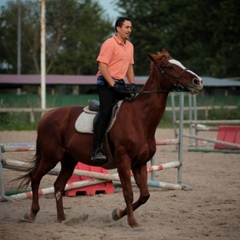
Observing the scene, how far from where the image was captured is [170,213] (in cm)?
946

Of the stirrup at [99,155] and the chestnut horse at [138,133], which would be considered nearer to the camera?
the chestnut horse at [138,133]

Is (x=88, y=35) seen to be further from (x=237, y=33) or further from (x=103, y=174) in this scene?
(x=103, y=174)

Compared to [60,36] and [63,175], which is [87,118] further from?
[60,36]

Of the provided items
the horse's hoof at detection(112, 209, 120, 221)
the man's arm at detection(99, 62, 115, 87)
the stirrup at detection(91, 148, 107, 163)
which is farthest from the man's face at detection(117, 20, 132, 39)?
the horse's hoof at detection(112, 209, 120, 221)

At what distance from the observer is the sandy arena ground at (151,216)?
25.8ft

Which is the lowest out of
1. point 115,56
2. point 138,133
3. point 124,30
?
point 138,133

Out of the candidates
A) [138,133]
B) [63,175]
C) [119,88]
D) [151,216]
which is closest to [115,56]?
[119,88]

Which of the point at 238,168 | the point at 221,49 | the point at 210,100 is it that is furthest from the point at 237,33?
the point at 238,168

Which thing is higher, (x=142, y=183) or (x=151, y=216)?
(x=142, y=183)

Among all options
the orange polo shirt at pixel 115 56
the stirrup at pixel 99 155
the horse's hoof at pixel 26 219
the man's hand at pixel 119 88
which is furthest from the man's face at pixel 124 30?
the horse's hoof at pixel 26 219

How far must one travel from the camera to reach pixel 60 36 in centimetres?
7650

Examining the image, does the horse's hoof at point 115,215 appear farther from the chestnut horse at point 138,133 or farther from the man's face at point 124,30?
the man's face at point 124,30

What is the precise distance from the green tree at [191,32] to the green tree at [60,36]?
10.9 m

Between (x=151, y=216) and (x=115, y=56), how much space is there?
7.50 feet
